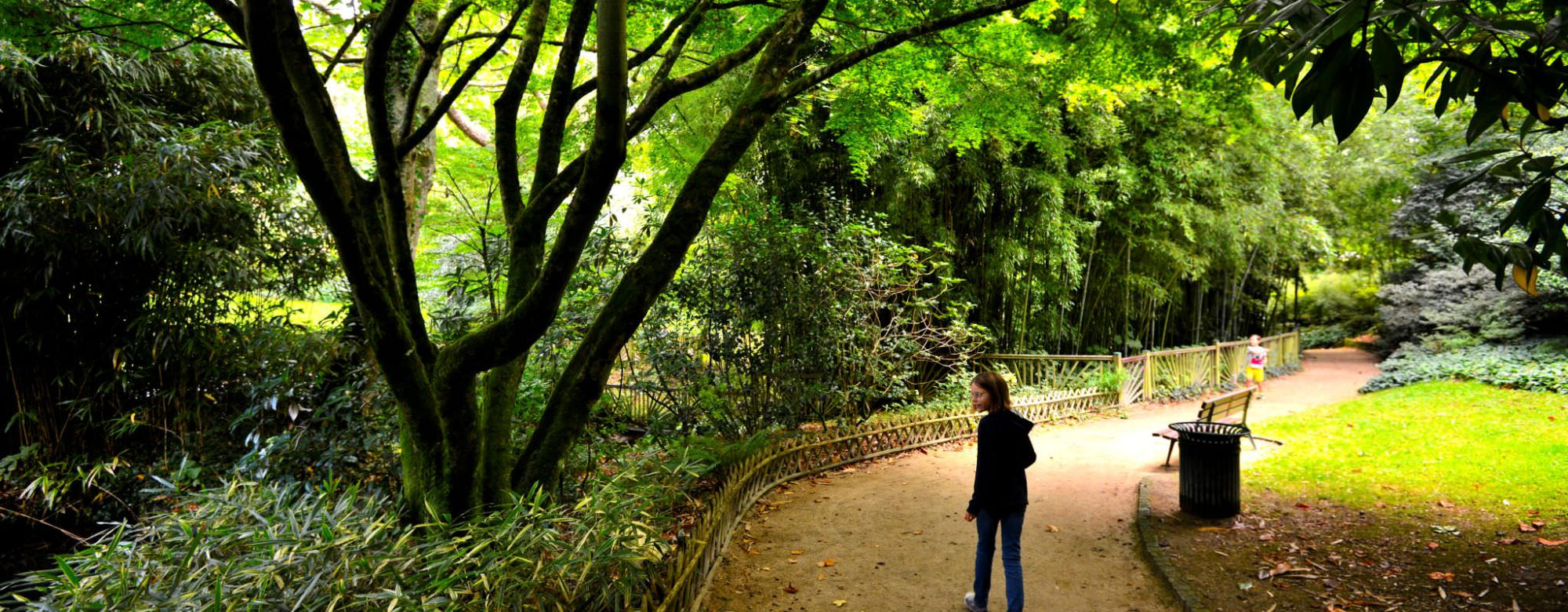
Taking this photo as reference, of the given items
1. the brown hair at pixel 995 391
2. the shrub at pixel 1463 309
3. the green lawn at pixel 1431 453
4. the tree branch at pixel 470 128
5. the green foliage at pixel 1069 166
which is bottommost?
the green lawn at pixel 1431 453

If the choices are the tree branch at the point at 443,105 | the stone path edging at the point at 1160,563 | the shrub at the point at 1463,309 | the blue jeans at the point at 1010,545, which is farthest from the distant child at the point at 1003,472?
the shrub at the point at 1463,309

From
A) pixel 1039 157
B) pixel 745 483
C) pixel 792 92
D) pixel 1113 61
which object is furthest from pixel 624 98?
pixel 1039 157

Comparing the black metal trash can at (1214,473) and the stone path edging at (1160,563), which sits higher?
the black metal trash can at (1214,473)

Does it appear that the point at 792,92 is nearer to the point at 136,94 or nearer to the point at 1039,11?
the point at 1039,11

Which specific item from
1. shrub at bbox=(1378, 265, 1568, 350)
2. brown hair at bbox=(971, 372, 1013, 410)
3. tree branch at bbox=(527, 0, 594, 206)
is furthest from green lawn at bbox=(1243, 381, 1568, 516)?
tree branch at bbox=(527, 0, 594, 206)

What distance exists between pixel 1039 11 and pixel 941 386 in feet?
15.1

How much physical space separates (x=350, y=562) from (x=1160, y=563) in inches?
163

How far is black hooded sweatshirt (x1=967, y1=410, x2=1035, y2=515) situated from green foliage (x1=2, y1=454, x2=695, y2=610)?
5.11ft

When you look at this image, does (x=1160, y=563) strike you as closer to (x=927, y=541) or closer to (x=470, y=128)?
(x=927, y=541)

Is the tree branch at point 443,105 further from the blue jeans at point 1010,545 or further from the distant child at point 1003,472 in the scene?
the blue jeans at point 1010,545

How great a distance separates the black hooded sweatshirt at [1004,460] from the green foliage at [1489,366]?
458 inches

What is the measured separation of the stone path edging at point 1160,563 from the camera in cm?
370

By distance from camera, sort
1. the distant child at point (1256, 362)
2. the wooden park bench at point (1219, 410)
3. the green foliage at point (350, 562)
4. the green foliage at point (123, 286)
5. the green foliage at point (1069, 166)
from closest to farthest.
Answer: the green foliage at point (350, 562)
the green foliage at point (123, 286)
the green foliage at point (1069, 166)
the wooden park bench at point (1219, 410)
the distant child at point (1256, 362)

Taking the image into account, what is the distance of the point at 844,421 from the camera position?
7293 mm
